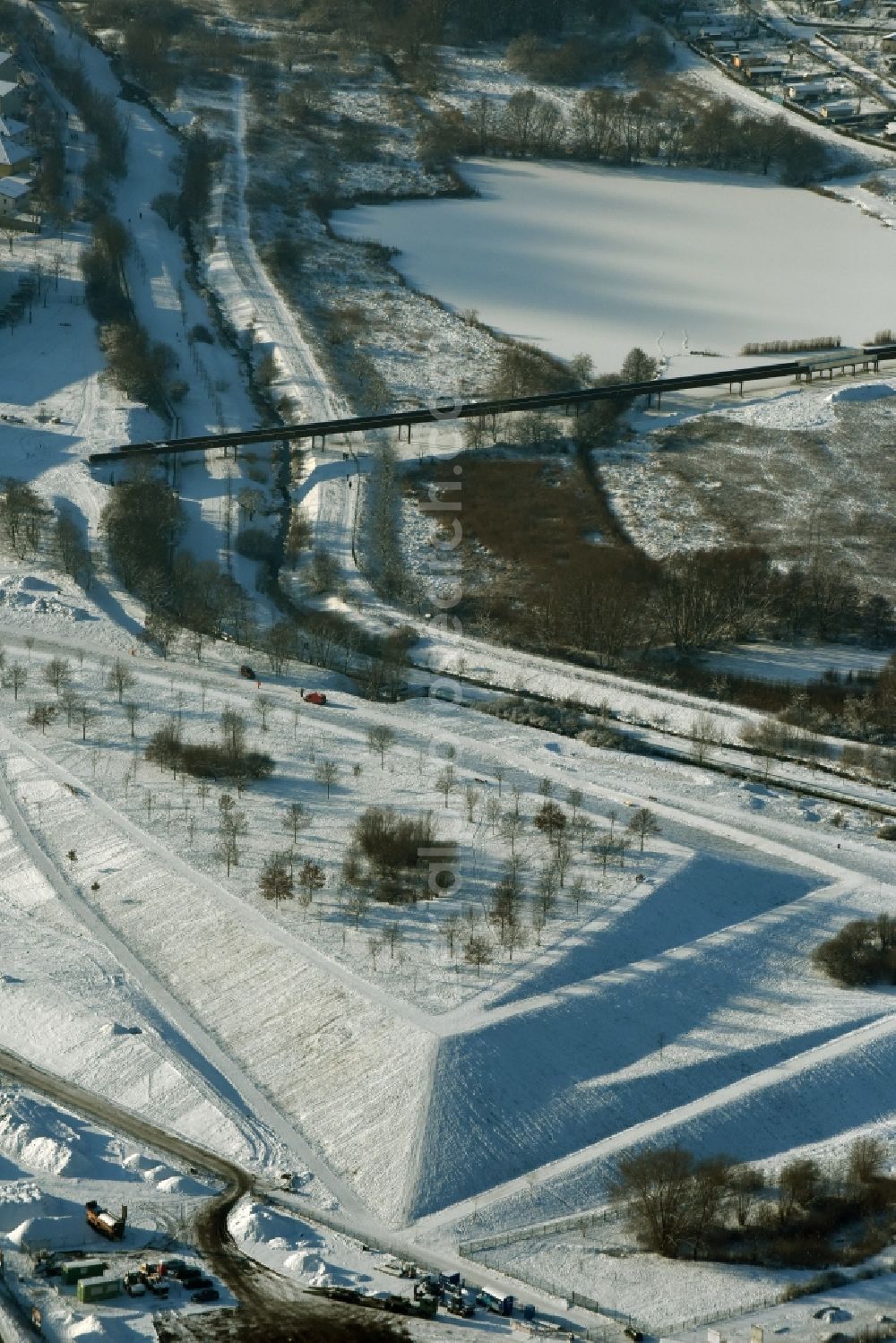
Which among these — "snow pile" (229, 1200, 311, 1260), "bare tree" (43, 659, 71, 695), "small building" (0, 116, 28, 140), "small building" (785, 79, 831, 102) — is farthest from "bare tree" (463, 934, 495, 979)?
"small building" (785, 79, 831, 102)

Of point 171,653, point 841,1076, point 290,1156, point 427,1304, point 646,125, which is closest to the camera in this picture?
point 427,1304

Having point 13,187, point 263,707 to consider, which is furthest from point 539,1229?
point 13,187

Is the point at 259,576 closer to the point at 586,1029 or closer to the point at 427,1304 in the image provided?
the point at 586,1029

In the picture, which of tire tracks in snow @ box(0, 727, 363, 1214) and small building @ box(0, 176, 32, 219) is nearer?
tire tracks in snow @ box(0, 727, 363, 1214)

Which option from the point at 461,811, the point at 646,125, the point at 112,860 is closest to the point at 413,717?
the point at 461,811

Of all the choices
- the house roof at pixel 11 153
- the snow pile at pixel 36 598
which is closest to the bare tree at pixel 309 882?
the snow pile at pixel 36 598

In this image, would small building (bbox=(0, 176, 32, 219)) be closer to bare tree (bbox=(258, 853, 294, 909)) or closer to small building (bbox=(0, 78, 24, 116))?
small building (bbox=(0, 78, 24, 116))

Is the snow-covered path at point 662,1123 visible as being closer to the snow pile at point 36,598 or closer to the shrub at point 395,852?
the shrub at point 395,852
